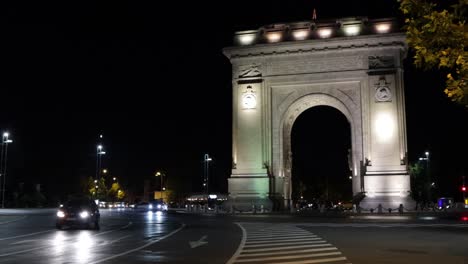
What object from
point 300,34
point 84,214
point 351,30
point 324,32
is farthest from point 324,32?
point 84,214

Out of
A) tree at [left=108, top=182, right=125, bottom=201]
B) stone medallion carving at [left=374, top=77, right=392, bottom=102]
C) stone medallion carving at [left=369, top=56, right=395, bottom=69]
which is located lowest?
tree at [left=108, top=182, right=125, bottom=201]

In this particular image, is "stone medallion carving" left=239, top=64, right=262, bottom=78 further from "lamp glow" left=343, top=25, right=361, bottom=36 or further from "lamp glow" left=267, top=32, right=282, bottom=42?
"lamp glow" left=343, top=25, right=361, bottom=36

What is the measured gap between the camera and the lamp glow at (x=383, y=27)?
2036 inches

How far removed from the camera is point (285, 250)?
16672 mm

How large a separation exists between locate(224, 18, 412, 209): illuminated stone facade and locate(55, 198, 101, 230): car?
25.7 metres

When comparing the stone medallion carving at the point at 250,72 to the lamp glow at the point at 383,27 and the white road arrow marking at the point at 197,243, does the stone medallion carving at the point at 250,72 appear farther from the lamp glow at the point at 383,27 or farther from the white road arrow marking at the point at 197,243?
the white road arrow marking at the point at 197,243

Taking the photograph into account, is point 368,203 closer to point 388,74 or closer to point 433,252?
point 388,74

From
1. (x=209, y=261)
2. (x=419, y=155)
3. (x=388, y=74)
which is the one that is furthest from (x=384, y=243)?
(x=419, y=155)

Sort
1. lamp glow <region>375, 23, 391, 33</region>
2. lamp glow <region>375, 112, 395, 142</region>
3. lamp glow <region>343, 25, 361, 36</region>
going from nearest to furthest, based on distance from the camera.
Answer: lamp glow <region>375, 112, 395, 142</region> → lamp glow <region>375, 23, 391, 33</region> → lamp glow <region>343, 25, 361, 36</region>

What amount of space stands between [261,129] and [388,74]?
12198 mm

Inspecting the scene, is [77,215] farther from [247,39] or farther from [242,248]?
[247,39]

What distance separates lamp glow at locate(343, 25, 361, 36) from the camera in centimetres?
5222

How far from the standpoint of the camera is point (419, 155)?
10081 cm

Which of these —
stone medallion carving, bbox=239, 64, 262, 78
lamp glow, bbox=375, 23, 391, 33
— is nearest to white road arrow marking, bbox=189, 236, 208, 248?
stone medallion carving, bbox=239, 64, 262, 78
